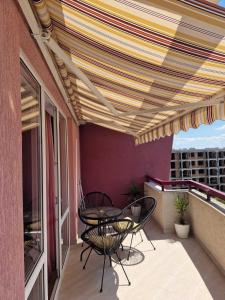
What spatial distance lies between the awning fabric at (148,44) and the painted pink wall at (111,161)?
657 centimetres

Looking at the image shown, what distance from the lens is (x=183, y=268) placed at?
187 inches

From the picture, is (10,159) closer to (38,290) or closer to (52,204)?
(38,290)

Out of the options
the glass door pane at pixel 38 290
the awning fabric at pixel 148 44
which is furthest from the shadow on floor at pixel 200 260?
the awning fabric at pixel 148 44

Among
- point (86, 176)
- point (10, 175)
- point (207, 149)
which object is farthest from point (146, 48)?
point (207, 149)

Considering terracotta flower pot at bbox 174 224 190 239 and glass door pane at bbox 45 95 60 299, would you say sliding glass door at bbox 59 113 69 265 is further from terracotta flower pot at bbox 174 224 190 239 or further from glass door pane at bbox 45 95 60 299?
terracotta flower pot at bbox 174 224 190 239

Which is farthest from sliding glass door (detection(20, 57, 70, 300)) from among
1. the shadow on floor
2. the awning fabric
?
the shadow on floor

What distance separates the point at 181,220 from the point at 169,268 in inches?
82.7

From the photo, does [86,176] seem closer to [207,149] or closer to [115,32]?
[115,32]

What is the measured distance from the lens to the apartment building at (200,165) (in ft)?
75.2

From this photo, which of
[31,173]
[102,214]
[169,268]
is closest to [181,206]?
[169,268]

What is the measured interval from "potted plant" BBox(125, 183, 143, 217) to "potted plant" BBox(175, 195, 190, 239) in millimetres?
2371

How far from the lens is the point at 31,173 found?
270cm

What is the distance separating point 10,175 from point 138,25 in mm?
1414

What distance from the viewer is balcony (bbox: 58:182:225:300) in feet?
13.0
